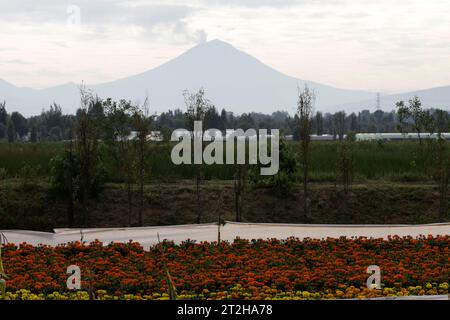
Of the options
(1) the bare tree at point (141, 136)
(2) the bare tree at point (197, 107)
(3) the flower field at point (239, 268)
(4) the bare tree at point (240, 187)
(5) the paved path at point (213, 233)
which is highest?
(2) the bare tree at point (197, 107)

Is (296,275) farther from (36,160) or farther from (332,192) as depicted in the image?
(36,160)

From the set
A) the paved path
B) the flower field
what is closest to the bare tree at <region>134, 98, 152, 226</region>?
the paved path

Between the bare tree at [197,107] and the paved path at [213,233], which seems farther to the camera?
the bare tree at [197,107]

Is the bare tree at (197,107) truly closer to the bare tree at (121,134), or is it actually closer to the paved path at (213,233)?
the bare tree at (121,134)

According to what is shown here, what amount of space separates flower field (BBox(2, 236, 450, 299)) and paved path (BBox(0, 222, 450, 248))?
46 centimetres

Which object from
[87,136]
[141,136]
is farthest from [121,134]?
[87,136]

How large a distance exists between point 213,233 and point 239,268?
2305 millimetres

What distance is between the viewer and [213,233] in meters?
10.2

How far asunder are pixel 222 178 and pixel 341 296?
992 centimetres

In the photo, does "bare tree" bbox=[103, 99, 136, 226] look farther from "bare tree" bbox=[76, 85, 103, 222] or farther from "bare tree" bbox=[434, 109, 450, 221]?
"bare tree" bbox=[434, 109, 450, 221]

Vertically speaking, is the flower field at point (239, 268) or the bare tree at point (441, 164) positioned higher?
the bare tree at point (441, 164)

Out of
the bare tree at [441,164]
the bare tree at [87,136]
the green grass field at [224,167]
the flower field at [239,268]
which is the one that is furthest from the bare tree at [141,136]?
the bare tree at [441,164]

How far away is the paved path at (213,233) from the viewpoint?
10.1m

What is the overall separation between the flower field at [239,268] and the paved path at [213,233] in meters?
0.46
